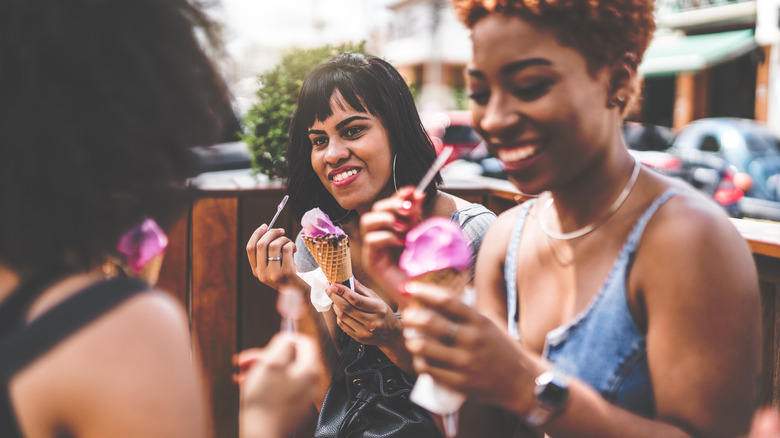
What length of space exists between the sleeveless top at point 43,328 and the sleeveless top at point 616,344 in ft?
3.05

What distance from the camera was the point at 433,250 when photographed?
4.66 ft

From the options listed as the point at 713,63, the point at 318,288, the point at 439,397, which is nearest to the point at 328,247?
the point at 318,288

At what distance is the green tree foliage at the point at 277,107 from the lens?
3469mm

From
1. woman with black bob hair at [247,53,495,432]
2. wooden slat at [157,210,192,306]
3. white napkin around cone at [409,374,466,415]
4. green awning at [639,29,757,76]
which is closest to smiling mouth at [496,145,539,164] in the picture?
white napkin around cone at [409,374,466,415]

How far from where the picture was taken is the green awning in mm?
15992

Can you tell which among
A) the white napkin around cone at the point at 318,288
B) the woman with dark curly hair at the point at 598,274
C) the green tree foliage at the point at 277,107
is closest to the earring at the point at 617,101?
the woman with dark curly hair at the point at 598,274

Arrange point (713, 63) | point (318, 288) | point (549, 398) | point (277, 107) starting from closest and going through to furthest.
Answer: point (549, 398) < point (318, 288) < point (277, 107) < point (713, 63)

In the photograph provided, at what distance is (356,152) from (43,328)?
1660 mm

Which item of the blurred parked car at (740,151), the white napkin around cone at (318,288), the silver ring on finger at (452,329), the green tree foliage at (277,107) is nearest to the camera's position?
the silver ring on finger at (452,329)

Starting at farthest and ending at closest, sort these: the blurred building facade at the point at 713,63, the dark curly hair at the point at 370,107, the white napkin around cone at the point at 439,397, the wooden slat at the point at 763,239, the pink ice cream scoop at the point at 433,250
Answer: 1. the blurred building facade at the point at 713,63
2. the dark curly hair at the point at 370,107
3. the wooden slat at the point at 763,239
4. the pink ice cream scoop at the point at 433,250
5. the white napkin around cone at the point at 439,397

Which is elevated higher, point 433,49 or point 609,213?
point 609,213

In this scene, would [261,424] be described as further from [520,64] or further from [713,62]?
[713,62]

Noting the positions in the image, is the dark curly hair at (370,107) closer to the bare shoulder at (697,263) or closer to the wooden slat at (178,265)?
the wooden slat at (178,265)

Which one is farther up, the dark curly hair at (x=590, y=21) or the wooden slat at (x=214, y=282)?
the dark curly hair at (x=590, y=21)
